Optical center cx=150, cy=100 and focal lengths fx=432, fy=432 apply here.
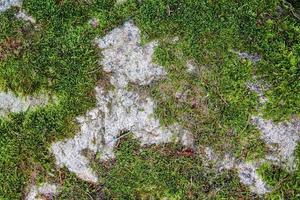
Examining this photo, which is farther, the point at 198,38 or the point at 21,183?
the point at 21,183

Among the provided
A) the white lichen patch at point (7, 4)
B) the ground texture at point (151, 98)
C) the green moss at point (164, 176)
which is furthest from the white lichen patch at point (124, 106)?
the white lichen patch at point (7, 4)

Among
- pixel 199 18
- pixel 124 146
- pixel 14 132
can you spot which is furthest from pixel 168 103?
pixel 14 132

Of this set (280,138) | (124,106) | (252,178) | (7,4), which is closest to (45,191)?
(124,106)

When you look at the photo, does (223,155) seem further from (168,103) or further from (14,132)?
(14,132)

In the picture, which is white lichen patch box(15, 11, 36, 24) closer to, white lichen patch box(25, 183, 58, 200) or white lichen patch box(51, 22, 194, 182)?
white lichen patch box(51, 22, 194, 182)

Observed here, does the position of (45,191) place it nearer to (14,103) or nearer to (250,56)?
(14,103)

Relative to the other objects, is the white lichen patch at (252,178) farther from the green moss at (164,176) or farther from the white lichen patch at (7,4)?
the white lichen patch at (7,4)
